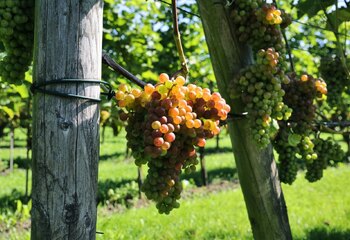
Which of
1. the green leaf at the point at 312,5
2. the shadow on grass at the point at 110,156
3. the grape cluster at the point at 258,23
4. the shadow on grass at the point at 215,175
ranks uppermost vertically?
the green leaf at the point at 312,5

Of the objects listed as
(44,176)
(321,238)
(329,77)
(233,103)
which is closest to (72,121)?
(44,176)

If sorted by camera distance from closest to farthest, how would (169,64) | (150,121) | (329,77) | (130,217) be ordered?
(150,121), (329,77), (130,217), (169,64)

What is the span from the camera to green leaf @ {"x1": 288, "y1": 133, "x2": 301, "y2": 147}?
2355 millimetres

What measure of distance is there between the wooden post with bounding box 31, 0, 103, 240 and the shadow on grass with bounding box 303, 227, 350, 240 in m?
4.20

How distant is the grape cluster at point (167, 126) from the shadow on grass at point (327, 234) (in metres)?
4.03

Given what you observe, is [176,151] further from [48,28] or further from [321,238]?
[321,238]

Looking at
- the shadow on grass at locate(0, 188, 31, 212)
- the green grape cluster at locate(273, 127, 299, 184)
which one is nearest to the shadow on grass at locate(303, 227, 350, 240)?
the green grape cluster at locate(273, 127, 299, 184)

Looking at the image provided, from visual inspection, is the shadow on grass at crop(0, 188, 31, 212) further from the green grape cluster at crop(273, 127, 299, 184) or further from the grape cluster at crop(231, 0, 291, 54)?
the grape cluster at crop(231, 0, 291, 54)

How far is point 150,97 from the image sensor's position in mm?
1451

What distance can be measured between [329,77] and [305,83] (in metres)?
0.86

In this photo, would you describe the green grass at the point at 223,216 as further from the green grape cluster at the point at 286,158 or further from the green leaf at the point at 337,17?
the green leaf at the point at 337,17

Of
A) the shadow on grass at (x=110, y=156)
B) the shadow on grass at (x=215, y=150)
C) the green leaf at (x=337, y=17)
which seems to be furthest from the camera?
the shadow on grass at (x=215, y=150)

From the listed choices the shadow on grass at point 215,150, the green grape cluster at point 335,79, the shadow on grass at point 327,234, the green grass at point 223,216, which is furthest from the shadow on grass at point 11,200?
the shadow on grass at point 215,150

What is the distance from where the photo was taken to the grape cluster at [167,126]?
135cm
